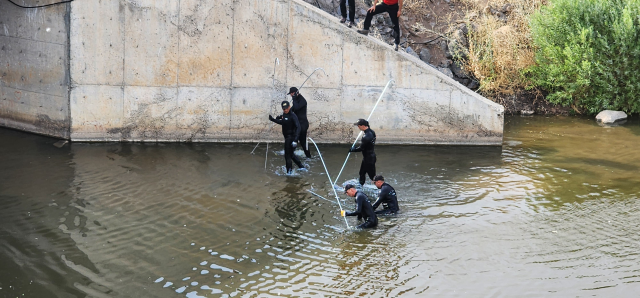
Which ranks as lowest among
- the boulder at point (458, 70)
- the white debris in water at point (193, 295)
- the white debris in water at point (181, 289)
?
the white debris in water at point (193, 295)

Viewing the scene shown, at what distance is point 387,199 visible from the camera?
1243 centimetres

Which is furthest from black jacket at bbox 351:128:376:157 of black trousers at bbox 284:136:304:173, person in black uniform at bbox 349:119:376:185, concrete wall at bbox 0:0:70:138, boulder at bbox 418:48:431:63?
boulder at bbox 418:48:431:63

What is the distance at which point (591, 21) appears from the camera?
21625 millimetres

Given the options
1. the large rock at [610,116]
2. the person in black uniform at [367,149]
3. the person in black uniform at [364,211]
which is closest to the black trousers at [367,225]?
the person in black uniform at [364,211]

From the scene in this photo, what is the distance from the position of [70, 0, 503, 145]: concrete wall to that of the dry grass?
16.0 feet

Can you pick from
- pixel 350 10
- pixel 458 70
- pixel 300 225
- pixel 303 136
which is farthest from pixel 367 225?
pixel 458 70

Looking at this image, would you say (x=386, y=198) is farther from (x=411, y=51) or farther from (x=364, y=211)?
(x=411, y=51)

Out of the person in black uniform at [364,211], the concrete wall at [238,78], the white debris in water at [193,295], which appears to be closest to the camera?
the white debris in water at [193,295]

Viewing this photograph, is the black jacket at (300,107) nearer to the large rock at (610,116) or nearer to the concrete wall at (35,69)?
the concrete wall at (35,69)

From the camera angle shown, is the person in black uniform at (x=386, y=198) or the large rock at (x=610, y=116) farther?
the large rock at (x=610, y=116)

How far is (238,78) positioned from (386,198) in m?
6.94

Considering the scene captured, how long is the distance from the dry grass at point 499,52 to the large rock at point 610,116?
9.37ft

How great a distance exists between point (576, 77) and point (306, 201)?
1317 centimetres

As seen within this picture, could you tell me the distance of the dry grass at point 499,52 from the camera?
893 inches
